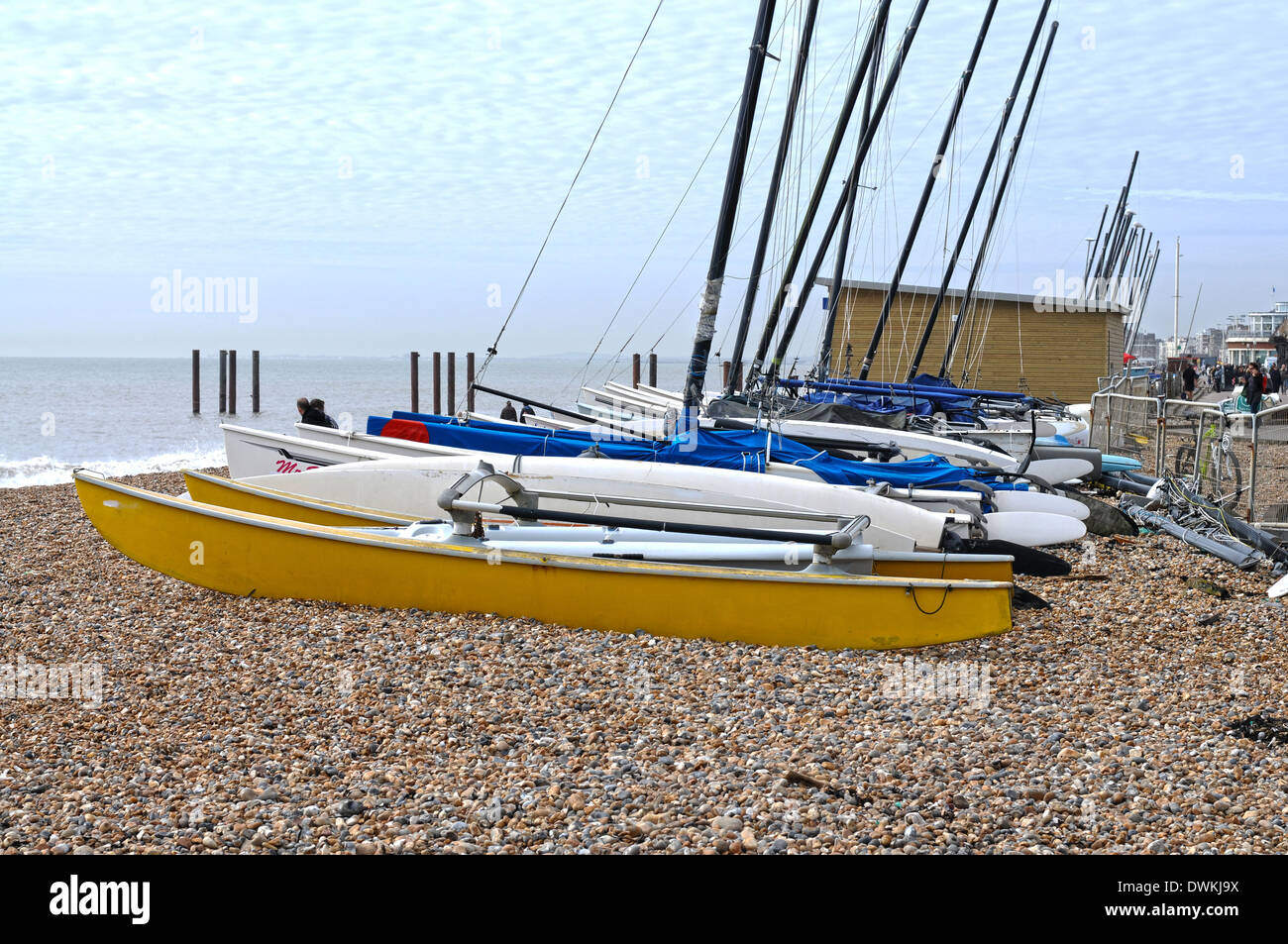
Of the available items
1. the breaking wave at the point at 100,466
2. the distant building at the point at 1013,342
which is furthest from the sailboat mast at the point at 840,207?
the breaking wave at the point at 100,466

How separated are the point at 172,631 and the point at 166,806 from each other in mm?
3035

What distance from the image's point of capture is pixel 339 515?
30.9ft

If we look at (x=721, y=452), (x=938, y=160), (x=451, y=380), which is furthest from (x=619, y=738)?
(x=451, y=380)

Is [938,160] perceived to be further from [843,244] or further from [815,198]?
[815,198]

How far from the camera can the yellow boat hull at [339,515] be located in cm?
833

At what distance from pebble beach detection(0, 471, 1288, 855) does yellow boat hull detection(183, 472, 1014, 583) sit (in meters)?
0.54

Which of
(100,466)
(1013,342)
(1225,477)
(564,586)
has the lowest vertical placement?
(100,466)

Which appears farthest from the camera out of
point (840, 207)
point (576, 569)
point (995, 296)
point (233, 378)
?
point (233, 378)

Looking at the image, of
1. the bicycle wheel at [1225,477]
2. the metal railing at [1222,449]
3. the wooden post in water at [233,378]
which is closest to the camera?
the metal railing at [1222,449]

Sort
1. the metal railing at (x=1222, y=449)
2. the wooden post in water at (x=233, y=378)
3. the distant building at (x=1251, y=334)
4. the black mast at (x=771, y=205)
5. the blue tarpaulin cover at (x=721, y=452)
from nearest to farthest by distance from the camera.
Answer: the blue tarpaulin cover at (x=721, y=452)
the metal railing at (x=1222, y=449)
the black mast at (x=771, y=205)
the wooden post in water at (x=233, y=378)
the distant building at (x=1251, y=334)

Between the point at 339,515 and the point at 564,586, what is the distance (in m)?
2.83

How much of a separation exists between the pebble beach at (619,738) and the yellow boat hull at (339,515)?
1.79ft

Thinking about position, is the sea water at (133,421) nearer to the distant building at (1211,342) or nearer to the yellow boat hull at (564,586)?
the yellow boat hull at (564,586)

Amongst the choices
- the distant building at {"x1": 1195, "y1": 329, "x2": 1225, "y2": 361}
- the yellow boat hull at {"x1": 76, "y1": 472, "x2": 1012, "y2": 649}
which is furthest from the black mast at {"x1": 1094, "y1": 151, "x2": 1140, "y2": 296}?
the distant building at {"x1": 1195, "y1": 329, "x2": 1225, "y2": 361}
